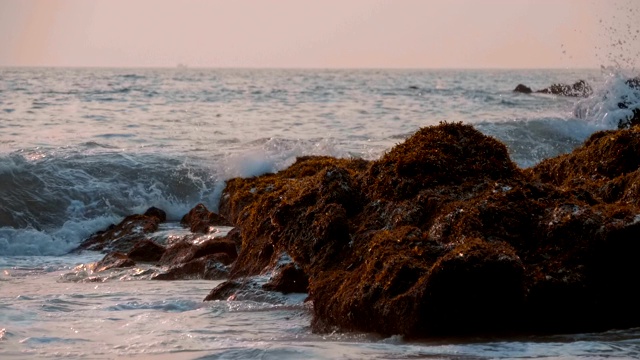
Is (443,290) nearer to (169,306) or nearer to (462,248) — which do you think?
(462,248)

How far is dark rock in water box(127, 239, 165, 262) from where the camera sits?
9.93 meters

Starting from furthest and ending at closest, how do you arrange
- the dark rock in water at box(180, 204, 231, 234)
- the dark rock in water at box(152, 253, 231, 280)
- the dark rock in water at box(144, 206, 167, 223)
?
the dark rock in water at box(144, 206, 167, 223) < the dark rock in water at box(180, 204, 231, 234) < the dark rock in water at box(152, 253, 231, 280)

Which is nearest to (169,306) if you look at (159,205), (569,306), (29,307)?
(29,307)

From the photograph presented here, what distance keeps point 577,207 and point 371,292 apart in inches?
55.1

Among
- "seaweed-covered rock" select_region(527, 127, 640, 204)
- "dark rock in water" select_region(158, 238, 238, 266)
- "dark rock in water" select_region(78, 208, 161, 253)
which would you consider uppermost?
"seaweed-covered rock" select_region(527, 127, 640, 204)

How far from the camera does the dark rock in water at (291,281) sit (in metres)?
7.04

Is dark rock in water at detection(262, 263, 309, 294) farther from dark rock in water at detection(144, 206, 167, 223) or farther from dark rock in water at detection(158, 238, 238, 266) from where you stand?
dark rock in water at detection(144, 206, 167, 223)

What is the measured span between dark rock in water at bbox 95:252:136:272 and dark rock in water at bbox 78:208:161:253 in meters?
1.19

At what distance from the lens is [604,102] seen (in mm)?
20234

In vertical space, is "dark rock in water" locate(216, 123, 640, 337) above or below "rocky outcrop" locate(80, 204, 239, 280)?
above

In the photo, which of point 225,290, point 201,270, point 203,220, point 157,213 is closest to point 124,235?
point 203,220

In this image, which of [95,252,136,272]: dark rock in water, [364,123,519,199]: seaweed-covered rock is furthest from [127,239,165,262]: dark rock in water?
[364,123,519,199]: seaweed-covered rock

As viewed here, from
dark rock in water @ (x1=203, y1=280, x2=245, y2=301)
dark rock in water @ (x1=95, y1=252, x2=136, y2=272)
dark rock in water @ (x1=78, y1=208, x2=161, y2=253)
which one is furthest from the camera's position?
dark rock in water @ (x1=78, y1=208, x2=161, y2=253)

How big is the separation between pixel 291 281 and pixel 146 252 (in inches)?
131
